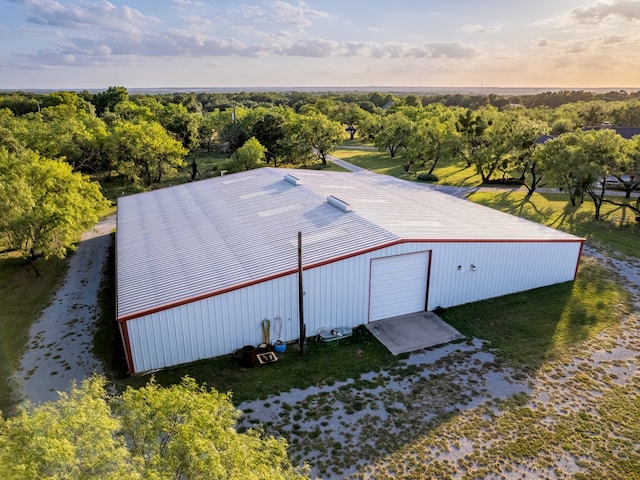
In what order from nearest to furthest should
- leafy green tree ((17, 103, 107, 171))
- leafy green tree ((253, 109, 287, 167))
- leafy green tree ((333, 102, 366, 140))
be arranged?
leafy green tree ((17, 103, 107, 171)), leafy green tree ((253, 109, 287, 167)), leafy green tree ((333, 102, 366, 140))

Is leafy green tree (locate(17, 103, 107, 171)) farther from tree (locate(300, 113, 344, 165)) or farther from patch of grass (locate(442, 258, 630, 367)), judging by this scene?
patch of grass (locate(442, 258, 630, 367))

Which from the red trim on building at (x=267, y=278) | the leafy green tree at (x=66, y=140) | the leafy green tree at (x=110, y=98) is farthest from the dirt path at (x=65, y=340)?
the leafy green tree at (x=110, y=98)

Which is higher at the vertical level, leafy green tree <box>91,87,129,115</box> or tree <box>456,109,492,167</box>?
leafy green tree <box>91,87,129,115</box>

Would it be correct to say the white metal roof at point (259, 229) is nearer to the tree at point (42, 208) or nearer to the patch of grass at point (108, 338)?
the patch of grass at point (108, 338)

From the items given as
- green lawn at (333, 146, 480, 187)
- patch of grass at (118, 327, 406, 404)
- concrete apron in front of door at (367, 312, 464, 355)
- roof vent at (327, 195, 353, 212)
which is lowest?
patch of grass at (118, 327, 406, 404)

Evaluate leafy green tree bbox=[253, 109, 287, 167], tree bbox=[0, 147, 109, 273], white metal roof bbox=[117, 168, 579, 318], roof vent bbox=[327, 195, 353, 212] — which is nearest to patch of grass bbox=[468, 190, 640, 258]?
white metal roof bbox=[117, 168, 579, 318]

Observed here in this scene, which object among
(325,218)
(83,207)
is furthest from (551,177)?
(83,207)

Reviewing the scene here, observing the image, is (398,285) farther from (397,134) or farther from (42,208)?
(397,134)
